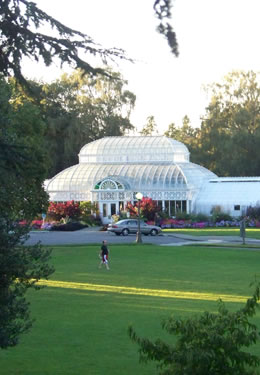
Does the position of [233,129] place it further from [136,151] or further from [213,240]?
[213,240]

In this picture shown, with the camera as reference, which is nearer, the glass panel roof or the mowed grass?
the mowed grass

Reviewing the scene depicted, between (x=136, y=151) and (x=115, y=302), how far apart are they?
49.5m

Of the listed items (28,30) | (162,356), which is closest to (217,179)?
(162,356)

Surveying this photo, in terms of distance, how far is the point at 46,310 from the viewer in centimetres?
2242

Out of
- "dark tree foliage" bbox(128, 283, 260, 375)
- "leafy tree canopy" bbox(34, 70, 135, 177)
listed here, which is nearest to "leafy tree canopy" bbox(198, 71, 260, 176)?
"leafy tree canopy" bbox(34, 70, 135, 177)

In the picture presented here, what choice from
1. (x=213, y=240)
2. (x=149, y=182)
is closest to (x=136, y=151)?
(x=149, y=182)

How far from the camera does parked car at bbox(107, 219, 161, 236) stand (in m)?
56.8

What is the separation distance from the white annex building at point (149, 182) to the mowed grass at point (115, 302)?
25740 millimetres

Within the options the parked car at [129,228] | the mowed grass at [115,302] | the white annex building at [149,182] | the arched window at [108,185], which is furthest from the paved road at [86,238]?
the white annex building at [149,182]

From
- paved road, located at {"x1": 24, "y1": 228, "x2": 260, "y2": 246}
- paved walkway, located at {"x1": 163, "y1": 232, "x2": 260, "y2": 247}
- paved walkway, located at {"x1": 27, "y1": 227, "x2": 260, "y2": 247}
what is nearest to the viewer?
paved walkway, located at {"x1": 163, "y1": 232, "x2": 260, "y2": 247}

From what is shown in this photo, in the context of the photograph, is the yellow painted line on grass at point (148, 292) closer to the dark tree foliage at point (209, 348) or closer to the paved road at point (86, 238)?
the dark tree foliage at point (209, 348)

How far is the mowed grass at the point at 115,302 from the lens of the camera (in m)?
16.1

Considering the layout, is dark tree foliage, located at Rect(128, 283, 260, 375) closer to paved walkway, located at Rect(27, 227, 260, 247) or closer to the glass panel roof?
paved walkway, located at Rect(27, 227, 260, 247)

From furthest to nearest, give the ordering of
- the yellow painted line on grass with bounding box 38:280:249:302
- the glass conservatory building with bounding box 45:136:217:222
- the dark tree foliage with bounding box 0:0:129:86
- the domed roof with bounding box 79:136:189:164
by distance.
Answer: the domed roof with bounding box 79:136:189:164, the glass conservatory building with bounding box 45:136:217:222, the yellow painted line on grass with bounding box 38:280:249:302, the dark tree foliage with bounding box 0:0:129:86
